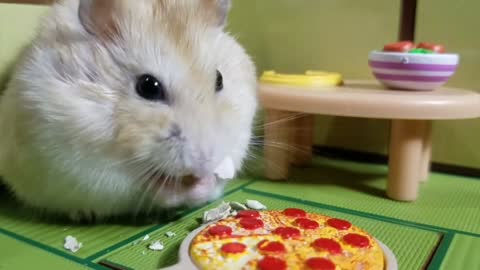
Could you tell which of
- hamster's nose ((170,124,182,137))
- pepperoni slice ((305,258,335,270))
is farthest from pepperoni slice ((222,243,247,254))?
hamster's nose ((170,124,182,137))

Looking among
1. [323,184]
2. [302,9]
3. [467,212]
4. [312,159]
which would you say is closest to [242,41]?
[302,9]

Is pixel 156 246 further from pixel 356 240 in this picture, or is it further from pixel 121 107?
pixel 356 240

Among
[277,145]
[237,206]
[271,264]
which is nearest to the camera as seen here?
[271,264]

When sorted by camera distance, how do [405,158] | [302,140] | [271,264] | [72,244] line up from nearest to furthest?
[271,264], [72,244], [405,158], [302,140]

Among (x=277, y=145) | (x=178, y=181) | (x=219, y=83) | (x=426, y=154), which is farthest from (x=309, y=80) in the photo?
(x=178, y=181)

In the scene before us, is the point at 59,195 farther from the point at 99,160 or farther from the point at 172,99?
the point at 172,99

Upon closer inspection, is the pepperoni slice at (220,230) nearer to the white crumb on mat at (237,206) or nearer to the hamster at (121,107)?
the hamster at (121,107)
